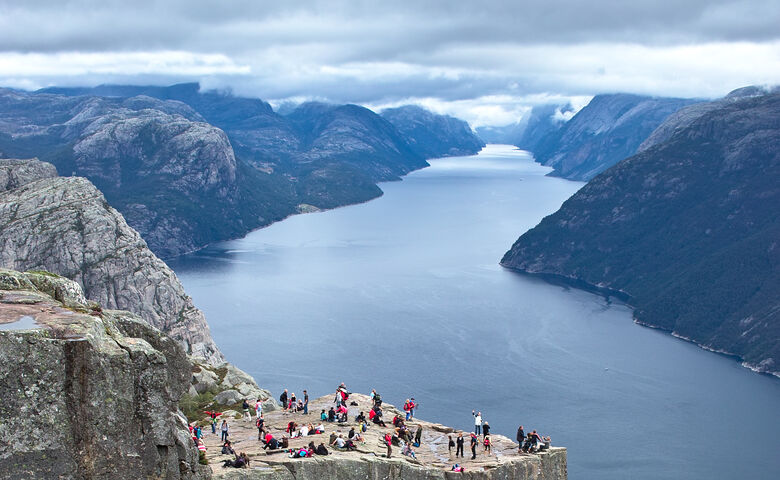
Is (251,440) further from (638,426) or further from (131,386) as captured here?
(638,426)

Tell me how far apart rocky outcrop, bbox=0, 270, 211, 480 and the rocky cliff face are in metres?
132

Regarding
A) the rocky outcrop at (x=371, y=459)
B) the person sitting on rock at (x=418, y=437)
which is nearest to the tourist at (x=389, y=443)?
the rocky outcrop at (x=371, y=459)

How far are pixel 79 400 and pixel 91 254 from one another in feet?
518

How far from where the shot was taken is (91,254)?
18112 centimetres

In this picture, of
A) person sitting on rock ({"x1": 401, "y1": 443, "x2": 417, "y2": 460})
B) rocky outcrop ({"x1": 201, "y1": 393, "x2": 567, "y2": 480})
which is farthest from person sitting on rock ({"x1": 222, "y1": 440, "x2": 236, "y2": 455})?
person sitting on rock ({"x1": 401, "y1": 443, "x2": 417, "y2": 460})

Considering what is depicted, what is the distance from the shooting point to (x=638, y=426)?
185375 mm

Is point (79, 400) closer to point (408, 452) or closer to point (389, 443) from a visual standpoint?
point (389, 443)

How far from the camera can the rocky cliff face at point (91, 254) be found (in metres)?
172

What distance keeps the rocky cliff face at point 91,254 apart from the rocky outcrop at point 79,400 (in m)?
132

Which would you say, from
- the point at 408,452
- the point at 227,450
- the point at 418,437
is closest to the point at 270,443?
the point at 227,450

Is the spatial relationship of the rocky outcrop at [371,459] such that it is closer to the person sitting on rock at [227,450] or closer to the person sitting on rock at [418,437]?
the person sitting on rock at [418,437]

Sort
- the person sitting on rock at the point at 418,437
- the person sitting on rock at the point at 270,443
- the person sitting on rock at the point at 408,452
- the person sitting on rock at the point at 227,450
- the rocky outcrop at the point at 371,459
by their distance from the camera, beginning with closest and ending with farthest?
the rocky outcrop at the point at 371,459 < the person sitting on rock at the point at 227,450 < the person sitting on rock at the point at 270,443 < the person sitting on rock at the point at 408,452 < the person sitting on rock at the point at 418,437

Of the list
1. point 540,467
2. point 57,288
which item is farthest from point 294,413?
point 57,288

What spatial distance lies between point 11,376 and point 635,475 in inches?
5778
